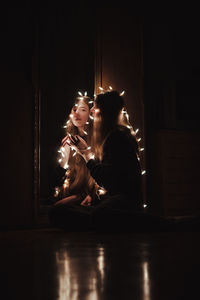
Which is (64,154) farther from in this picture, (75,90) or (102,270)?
(102,270)

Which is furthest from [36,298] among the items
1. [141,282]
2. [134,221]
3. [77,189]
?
[77,189]

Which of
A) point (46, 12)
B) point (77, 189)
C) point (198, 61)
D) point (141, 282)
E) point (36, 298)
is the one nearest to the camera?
point (36, 298)

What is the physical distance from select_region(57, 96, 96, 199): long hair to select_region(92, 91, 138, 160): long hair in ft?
1.16

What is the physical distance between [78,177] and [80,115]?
50cm

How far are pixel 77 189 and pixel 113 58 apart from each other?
1.16 m

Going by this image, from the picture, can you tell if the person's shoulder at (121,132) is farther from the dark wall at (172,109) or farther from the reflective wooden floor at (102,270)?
the dark wall at (172,109)

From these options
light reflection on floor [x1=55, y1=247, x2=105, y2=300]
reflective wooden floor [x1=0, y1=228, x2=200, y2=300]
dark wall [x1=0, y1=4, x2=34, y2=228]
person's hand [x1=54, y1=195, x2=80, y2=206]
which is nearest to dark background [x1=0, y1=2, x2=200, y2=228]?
dark wall [x1=0, y1=4, x2=34, y2=228]

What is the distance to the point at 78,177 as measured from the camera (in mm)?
2830

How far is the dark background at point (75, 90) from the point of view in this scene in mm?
2811

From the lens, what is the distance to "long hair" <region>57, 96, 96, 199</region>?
9.29ft

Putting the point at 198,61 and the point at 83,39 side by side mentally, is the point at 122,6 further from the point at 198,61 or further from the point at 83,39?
the point at 198,61

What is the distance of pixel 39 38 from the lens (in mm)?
2973

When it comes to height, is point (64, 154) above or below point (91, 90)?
below

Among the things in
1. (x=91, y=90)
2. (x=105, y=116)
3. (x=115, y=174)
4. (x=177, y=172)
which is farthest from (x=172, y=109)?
Answer: (x=115, y=174)
